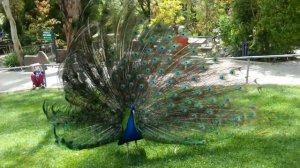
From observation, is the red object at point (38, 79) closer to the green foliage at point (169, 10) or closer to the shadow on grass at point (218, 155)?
the shadow on grass at point (218, 155)

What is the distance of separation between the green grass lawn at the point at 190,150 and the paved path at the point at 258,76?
3.82 metres

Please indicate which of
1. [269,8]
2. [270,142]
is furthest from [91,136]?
[269,8]

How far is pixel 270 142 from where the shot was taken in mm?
5820

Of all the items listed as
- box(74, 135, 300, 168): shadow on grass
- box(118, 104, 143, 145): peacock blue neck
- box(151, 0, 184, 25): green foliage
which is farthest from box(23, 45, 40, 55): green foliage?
box(118, 104, 143, 145): peacock blue neck

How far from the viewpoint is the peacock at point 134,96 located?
208 inches

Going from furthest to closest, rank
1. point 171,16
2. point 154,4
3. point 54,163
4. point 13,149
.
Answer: point 154,4 < point 171,16 < point 13,149 < point 54,163

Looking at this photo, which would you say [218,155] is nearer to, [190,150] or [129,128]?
[190,150]

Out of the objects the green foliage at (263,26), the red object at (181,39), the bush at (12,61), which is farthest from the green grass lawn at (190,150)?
the bush at (12,61)

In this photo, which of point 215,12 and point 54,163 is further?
point 215,12

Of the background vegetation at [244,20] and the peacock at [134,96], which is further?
the background vegetation at [244,20]

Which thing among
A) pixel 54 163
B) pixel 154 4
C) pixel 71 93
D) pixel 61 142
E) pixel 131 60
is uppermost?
pixel 154 4

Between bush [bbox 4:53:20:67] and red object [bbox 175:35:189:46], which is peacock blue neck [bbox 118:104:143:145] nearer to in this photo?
red object [bbox 175:35:189:46]

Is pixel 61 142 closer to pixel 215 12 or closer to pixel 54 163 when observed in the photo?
pixel 54 163

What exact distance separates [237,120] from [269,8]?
9.98m
